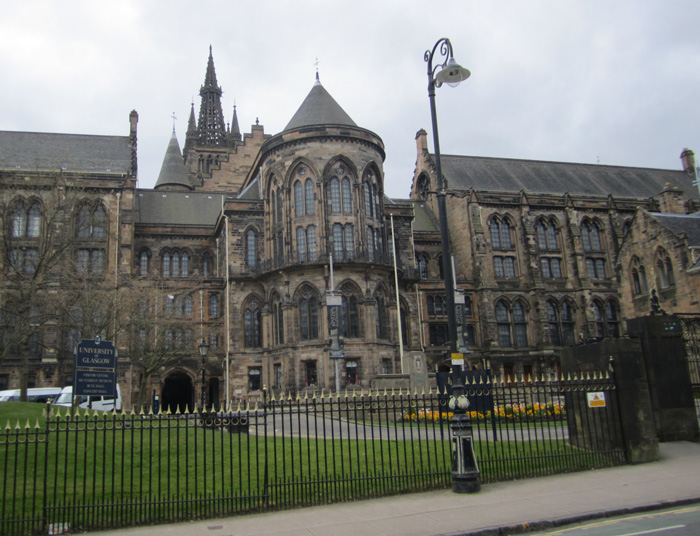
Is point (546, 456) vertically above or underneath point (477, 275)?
underneath

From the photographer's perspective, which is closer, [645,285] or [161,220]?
Answer: [645,285]

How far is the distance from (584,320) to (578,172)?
1777 cm

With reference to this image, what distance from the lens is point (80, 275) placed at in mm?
35531

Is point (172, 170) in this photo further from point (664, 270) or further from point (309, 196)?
point (664, 270)

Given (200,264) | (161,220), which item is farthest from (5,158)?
(200,264)

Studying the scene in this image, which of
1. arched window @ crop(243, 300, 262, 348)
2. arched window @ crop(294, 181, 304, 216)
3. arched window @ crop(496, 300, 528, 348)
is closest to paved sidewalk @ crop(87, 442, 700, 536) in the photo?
arched window @ crop(294, 181, 304, 216)

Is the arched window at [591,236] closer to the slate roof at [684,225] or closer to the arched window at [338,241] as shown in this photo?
the slate roof at [684,225]

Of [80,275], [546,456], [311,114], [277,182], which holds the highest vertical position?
[311,114]

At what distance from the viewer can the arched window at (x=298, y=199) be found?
1624 inches

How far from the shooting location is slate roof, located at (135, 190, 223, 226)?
50.7m

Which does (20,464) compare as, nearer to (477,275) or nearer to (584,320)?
(477,275)

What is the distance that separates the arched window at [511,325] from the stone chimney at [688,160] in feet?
100

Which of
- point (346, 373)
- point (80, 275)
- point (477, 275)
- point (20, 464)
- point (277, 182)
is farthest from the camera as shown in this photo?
point (477, 275)

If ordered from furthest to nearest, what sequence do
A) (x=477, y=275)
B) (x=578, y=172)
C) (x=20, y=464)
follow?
(x=578, y=172)
(x=477, y=275)
(x=20, y=464)
